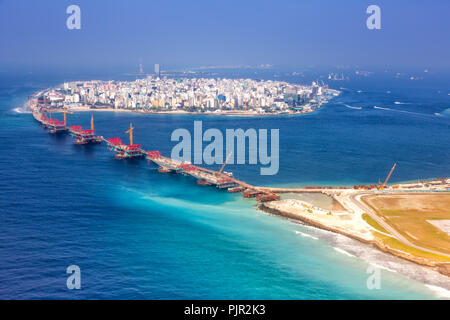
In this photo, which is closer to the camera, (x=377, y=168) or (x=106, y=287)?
(x=106, y=287)

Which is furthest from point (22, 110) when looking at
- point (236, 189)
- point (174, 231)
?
point (174, 231)

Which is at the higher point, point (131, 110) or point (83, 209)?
point (131, 110)

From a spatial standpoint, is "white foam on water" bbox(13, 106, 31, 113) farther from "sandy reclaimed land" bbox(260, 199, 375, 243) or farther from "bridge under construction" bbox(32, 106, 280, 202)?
"sandy reclaimed land" bbox(260, 199, 375, 243)

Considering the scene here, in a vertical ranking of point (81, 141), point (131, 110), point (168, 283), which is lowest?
point (168, 283)

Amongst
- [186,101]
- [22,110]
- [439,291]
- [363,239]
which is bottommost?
[439,291]

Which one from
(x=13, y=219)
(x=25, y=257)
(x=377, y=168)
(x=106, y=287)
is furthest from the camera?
(x=377, y=168)

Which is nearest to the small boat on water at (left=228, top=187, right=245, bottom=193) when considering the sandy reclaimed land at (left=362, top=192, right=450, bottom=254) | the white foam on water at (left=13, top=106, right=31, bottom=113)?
the sandy reclaimed land at (left=362, top=192, right=450, bottom=254)

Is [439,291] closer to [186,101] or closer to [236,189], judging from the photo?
[236,189]

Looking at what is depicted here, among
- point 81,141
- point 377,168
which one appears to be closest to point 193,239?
point 377,168

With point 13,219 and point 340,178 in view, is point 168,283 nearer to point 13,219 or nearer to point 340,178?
point 13,219
